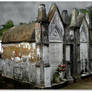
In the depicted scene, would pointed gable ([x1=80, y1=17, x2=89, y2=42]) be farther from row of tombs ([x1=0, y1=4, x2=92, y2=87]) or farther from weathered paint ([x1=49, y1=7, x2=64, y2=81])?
weathered paint ([x1=49, y1=7, x2=64, y2=81])

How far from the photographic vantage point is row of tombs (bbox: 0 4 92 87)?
6336mm

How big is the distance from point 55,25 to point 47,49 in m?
1.33

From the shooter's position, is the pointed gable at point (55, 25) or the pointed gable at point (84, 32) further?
the pointed gable at point (84, 32)

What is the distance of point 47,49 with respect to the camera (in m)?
6.46

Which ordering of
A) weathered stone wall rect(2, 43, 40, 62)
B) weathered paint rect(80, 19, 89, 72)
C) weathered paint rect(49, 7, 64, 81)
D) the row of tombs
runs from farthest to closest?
weathered paint rect(80, 19, 89, 72)
weathered paint rect(49, 7, 64, 81)
weathered stone wall rect(2, 43, 40, 62)
the row of tombs

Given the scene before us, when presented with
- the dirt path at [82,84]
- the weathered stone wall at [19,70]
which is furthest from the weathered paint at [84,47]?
the weathered stone wall at [19,70]

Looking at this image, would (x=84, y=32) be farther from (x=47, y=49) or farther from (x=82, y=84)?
(x=47, y=49)

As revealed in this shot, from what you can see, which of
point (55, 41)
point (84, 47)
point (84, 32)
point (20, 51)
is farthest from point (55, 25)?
point (84, 47)

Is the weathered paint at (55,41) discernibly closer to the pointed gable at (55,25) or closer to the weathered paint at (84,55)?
the pointed gable at (55,25)

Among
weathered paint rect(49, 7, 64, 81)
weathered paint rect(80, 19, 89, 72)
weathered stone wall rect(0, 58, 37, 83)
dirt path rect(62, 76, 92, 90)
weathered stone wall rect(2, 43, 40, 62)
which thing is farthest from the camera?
weathered paint rect(80, 19, 89, 72)

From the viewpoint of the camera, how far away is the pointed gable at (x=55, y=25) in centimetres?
708

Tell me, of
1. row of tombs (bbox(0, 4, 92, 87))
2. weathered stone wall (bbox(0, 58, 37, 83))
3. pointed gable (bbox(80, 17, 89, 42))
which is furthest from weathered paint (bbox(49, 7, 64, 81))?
pointed gable (bbox(80, 17, 89, 42))

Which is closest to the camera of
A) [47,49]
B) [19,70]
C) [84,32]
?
[47,49]

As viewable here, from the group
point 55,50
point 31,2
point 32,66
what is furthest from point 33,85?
point 31,2
